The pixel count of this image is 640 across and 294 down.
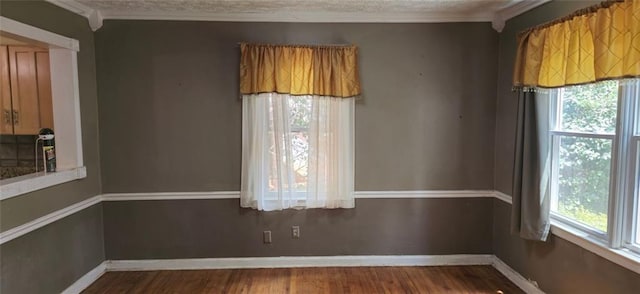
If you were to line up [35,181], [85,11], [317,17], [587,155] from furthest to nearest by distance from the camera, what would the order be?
[317,17]
[85,11]
[35,181]
[587,155]

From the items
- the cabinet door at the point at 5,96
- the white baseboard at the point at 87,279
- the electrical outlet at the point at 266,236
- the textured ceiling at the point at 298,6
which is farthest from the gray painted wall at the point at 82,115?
the electrical outlet at the point at 266,236

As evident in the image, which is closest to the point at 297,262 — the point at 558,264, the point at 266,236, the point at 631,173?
the point at 266,236

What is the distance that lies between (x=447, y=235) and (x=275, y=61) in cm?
237

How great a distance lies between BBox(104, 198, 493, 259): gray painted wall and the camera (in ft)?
12.1

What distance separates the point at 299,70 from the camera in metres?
3.50

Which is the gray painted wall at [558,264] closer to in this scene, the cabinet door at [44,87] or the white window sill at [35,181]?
the white window sill at [35,181]

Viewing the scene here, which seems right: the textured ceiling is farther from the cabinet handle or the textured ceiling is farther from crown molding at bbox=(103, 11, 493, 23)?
the cabinet handle

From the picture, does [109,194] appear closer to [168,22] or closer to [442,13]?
[168,22]

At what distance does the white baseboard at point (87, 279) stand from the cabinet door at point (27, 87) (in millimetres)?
1388

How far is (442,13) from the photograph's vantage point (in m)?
3.53

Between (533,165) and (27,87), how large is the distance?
14.3 feet

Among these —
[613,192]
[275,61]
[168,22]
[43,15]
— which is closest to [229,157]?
[275,61]

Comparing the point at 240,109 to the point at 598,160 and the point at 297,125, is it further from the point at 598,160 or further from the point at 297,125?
the point at 598,160

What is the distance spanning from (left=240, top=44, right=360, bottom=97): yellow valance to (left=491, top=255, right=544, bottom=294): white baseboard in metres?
2.12
